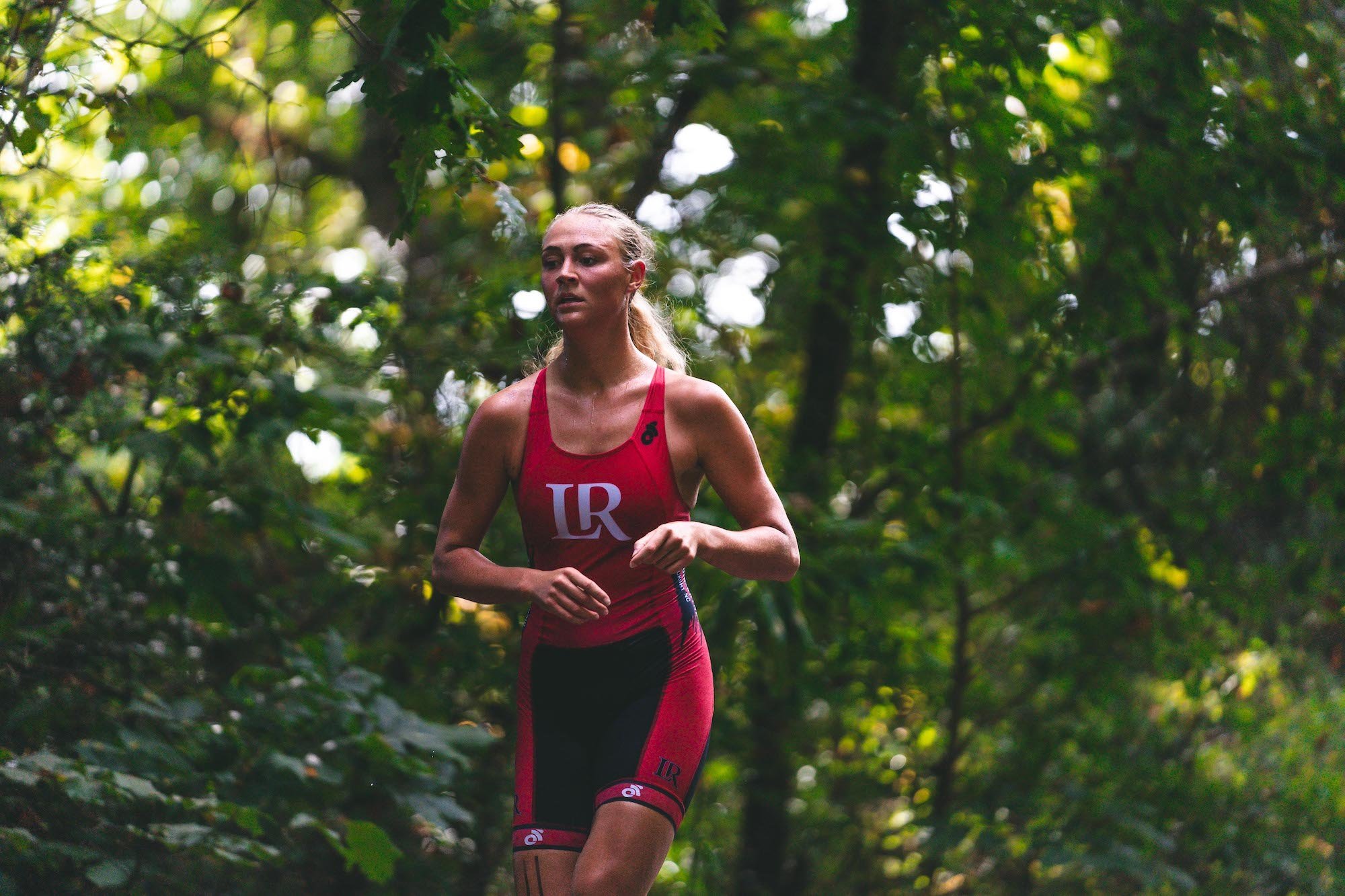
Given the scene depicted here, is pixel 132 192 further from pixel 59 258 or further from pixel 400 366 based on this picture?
pixel 59 258

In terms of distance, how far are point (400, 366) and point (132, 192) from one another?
6.06 metres

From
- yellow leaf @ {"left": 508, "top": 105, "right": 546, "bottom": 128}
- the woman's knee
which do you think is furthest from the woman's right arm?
yellow leaf @ {"left": 508, "top": 105, "right": 546, "bottom": 128}

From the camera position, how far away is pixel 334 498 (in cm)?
782

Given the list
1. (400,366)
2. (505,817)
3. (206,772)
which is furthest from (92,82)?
(505,817)

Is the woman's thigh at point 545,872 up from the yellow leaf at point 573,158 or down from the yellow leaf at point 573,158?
up

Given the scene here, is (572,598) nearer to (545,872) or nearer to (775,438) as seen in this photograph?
(545,872)

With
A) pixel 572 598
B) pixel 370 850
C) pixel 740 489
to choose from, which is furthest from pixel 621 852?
pixel 370 850

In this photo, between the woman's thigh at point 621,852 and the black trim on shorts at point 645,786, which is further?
the black trim on shorts at point 645,786

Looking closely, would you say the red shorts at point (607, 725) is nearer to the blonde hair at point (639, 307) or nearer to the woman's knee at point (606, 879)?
the woman's knee at point (606, 879)

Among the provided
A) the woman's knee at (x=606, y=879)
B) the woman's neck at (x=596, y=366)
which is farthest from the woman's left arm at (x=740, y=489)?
the woman's knee at (x=606, y=879)

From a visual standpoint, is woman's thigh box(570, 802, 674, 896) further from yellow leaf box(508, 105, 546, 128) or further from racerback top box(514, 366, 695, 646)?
yellow leaf box(508, 105, 546, 128)

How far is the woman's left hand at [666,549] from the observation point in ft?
8.13

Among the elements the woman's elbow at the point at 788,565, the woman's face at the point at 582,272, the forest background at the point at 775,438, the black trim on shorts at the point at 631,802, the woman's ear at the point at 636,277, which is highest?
the woman's face at the point at 582,272

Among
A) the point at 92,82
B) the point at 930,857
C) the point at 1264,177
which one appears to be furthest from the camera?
the point at 930,857
